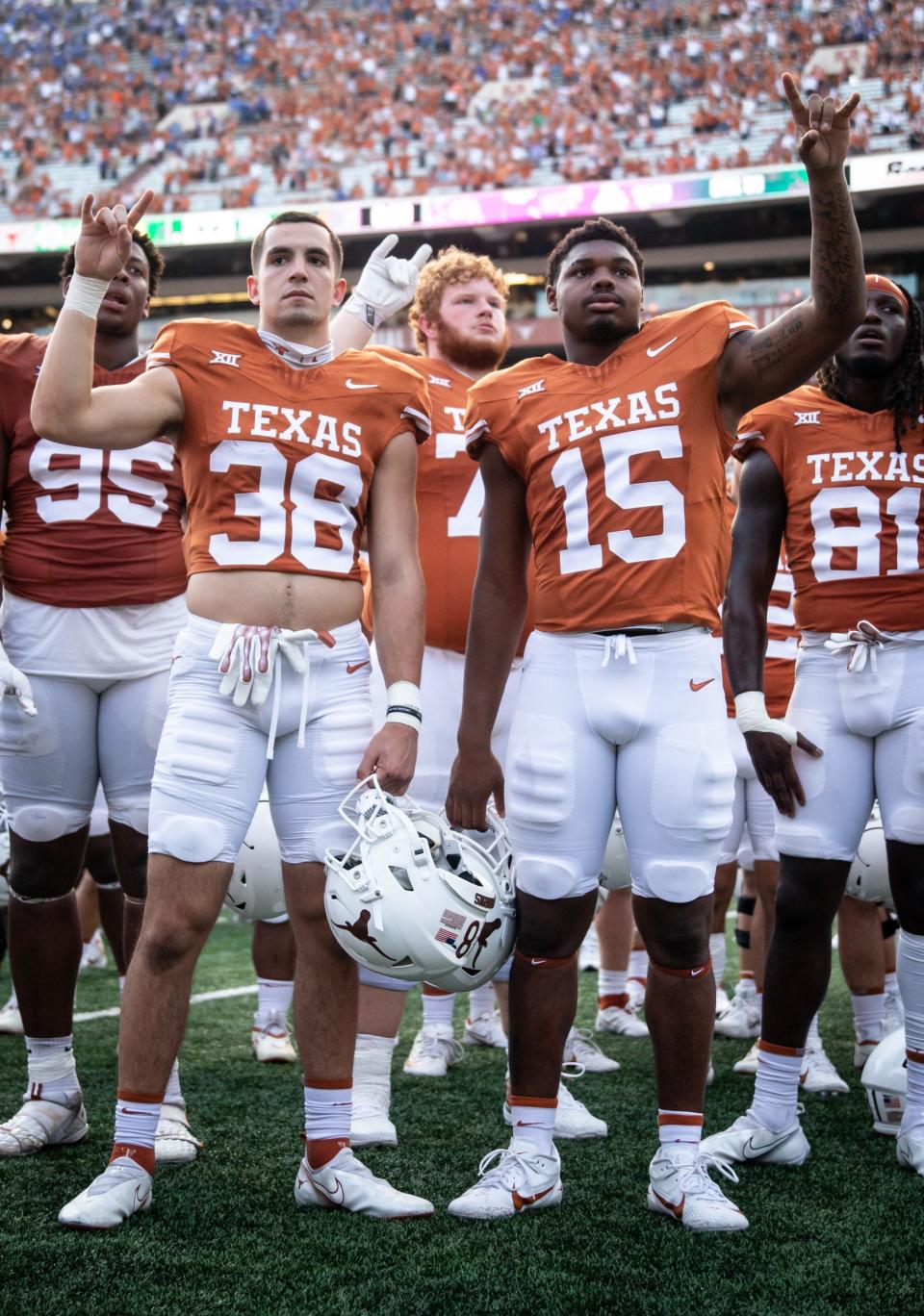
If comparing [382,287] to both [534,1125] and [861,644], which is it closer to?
[861,644]

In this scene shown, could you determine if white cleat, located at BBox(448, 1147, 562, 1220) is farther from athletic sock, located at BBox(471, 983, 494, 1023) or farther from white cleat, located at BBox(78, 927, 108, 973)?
white cleat, located at BBox(78, 927, 108, 973)

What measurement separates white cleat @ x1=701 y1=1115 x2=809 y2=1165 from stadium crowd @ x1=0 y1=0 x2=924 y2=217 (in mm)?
17031

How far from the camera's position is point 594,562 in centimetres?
277

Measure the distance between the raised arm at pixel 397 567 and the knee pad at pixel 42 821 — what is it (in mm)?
893

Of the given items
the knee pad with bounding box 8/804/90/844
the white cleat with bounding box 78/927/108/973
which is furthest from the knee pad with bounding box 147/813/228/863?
the white cleat with bounding box 78/927/108/973

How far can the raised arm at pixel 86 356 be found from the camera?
2.54m

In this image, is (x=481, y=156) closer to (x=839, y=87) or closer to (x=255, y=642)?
(x=839, y=87)

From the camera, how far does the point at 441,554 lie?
3.65 m

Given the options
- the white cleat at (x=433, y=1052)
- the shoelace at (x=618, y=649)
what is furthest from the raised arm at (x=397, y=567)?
the white cleat at (x=433, y=1052)

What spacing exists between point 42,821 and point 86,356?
1187 millimetres

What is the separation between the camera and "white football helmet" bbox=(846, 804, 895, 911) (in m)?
3.82

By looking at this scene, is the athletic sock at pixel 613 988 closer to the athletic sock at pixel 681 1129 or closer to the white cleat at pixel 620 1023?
the white cleat at pixel 620 1023

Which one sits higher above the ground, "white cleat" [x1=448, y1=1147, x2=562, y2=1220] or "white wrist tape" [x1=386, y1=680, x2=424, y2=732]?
"white wrist tape" [x1=386, y1=680, x2=424, y2=732]

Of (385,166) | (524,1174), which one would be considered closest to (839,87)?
(385,166)
